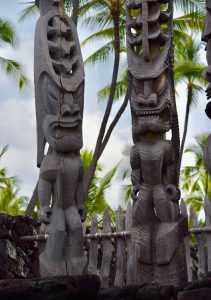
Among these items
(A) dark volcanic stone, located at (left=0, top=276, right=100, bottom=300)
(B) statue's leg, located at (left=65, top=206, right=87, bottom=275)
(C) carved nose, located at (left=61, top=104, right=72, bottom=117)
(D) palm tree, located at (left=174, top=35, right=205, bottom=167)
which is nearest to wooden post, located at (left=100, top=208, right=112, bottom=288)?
(B) statue's leg, located at (left=65, top=206, right=87, bottom=275)

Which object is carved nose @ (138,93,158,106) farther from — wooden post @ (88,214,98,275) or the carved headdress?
wooden post @ (88,214,98,275)

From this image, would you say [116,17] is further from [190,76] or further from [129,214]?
[129,214]

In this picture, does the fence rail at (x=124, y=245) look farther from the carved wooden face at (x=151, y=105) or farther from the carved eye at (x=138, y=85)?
the carved eye at (x=138, y=85)

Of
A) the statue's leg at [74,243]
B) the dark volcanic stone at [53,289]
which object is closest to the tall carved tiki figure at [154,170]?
the statue's leg at [74,243]

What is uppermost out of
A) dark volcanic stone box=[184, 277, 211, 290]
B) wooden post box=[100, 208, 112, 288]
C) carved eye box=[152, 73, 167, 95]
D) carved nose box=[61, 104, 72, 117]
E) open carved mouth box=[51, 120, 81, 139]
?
carved eye box=[152, 73, 167, 95]

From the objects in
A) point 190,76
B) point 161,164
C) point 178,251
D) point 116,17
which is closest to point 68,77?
point 161,164

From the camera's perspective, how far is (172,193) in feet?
27.1

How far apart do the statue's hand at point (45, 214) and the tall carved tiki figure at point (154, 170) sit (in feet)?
3.02

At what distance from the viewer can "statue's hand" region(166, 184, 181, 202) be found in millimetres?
8234

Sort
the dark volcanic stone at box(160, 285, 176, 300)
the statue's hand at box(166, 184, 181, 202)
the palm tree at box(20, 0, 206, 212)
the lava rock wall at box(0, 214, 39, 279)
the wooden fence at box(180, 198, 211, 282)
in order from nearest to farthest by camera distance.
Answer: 1. the dark volcanic stone at box(160, 285, 176, 300)
2. the statue's hand at box(166, 184, 181, 202)
3. the wooden fence at box(180, 198, 211, 282)
4. the lava rock wall at box(0, 214, 39, 279)
5. the palm tree at box(20, 0, 206, 212)

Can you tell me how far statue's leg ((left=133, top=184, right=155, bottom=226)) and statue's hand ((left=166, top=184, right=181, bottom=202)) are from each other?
19 centimetres

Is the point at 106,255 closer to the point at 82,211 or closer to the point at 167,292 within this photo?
the point at 82,211

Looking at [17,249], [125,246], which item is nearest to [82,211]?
[125,246]

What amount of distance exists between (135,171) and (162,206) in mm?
494
